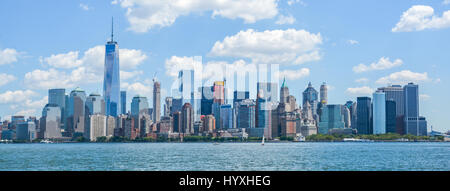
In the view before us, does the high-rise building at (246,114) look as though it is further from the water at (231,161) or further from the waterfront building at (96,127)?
the water at (231,161)

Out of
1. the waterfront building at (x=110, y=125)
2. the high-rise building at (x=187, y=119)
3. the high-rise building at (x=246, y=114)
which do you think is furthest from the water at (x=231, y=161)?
the high-rise building at (x=187, y=119)

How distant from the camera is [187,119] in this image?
6590 inches

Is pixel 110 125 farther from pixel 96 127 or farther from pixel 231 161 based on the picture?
pixel 231 161

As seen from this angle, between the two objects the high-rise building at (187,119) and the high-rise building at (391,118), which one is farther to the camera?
the high-rise building at (187,119)

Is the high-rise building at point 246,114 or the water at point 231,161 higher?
the high-rise building at point 246,114

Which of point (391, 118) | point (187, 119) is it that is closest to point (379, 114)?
point (391, 118)

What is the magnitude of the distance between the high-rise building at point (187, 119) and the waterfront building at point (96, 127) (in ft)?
83.7

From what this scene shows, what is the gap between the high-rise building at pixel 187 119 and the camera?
544 ft

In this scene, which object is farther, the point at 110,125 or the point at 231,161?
the point at 110,125

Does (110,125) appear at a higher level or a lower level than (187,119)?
lower

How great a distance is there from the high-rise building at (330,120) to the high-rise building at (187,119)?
144ft

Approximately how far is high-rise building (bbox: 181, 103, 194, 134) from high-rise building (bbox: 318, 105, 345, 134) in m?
43.9

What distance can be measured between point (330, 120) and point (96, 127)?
77.8m
